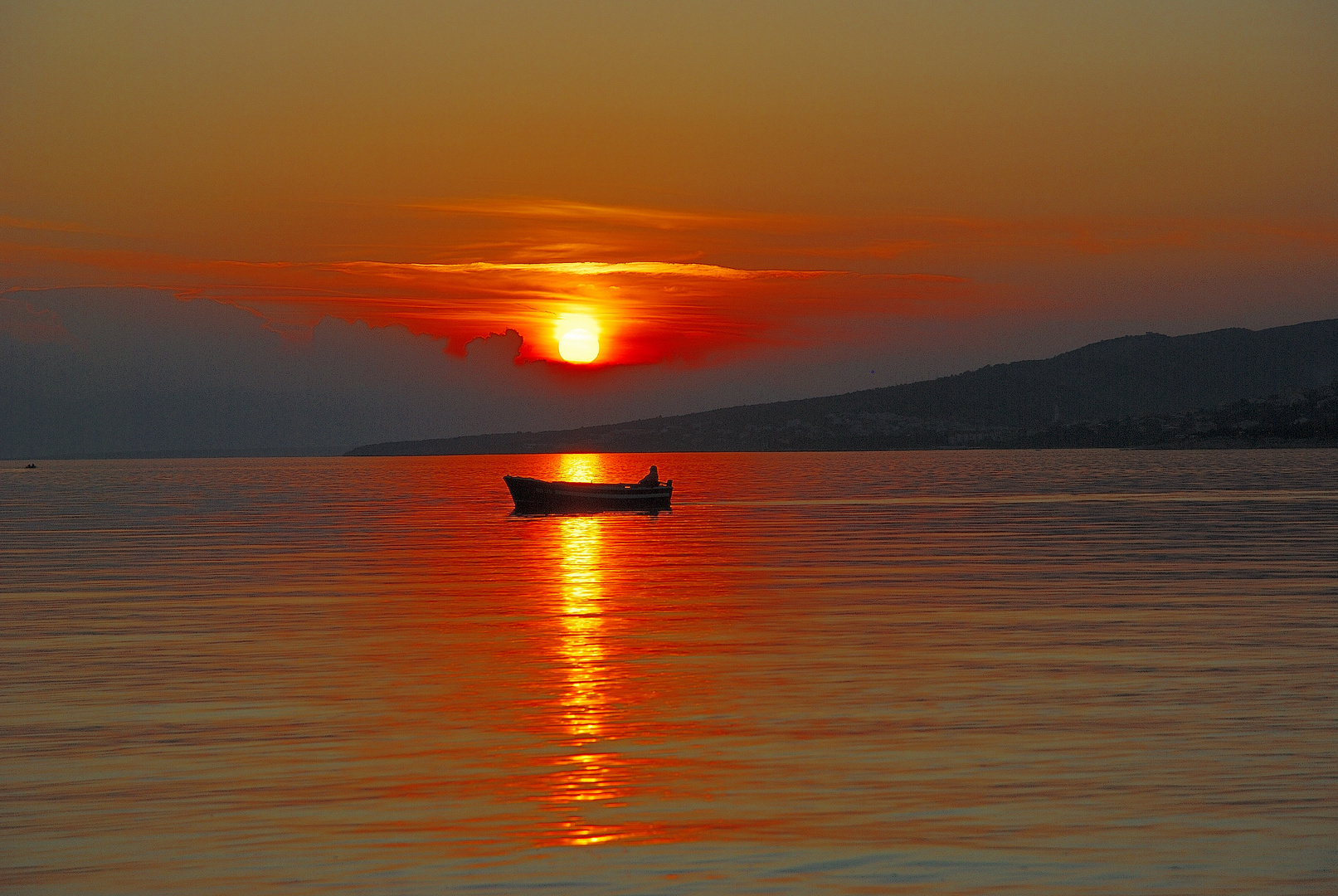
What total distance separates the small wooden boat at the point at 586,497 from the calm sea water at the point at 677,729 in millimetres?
50746

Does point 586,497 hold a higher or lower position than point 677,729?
higher

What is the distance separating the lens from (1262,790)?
16.9 meters

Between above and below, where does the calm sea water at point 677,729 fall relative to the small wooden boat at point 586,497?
below

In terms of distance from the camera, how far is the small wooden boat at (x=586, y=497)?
331 feet

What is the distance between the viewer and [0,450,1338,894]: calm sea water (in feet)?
47.2

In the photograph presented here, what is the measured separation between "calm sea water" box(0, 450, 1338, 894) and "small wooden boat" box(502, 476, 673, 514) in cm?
5075

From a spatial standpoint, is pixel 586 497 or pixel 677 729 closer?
pixel 677 729

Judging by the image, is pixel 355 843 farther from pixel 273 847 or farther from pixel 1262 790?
pixel 1262 790

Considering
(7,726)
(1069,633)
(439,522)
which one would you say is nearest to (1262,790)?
(1069,633)

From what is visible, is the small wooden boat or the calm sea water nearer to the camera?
the calm sea water

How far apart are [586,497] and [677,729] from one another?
81.5 metres

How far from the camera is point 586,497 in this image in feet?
336

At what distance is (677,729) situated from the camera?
69.0 ft

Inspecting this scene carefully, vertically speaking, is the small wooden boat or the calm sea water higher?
the small wooden boat
